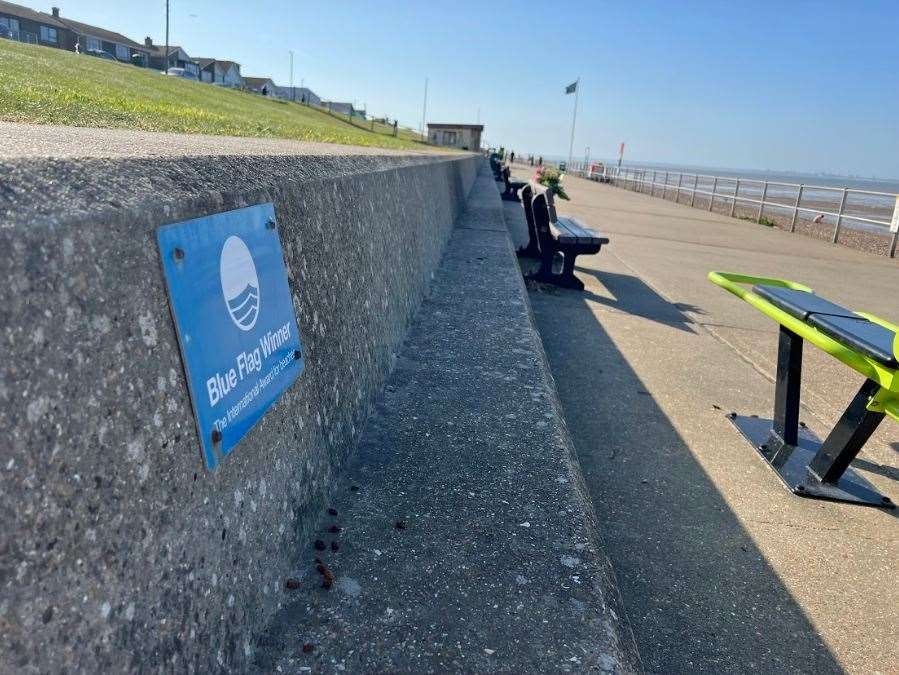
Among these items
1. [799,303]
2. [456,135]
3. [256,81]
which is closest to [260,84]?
[256,81]

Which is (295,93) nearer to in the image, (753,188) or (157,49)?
(157,49)

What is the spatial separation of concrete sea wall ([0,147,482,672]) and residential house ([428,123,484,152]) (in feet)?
150

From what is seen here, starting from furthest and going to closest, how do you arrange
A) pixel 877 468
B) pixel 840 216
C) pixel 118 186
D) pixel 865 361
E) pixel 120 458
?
pixel 840 216, pixel 877 468, pixel 865 361, pixel 118 186, pixel 120 458

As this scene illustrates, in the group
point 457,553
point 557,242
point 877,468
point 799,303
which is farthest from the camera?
point 557,242

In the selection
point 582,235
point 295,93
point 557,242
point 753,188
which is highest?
point 295,93

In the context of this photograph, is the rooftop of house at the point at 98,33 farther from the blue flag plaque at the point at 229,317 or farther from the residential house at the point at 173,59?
the blue flag plaque at the point at 229,317

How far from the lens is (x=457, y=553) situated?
2121 millimetres

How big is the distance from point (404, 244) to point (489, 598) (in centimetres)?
298

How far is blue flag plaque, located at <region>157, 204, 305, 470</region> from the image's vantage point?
1450 mm

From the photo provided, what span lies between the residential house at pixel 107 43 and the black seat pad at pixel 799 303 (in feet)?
284

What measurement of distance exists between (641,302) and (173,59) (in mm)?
94377

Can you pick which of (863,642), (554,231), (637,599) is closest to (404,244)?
(637,599)

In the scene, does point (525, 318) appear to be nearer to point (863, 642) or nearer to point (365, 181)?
point (365, 181)

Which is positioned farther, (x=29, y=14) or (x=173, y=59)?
(x=173, y=59)
